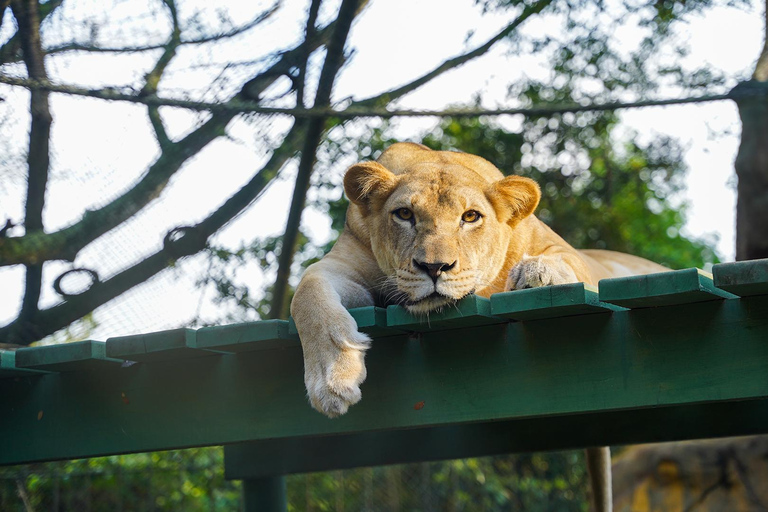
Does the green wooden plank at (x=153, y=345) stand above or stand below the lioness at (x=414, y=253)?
below

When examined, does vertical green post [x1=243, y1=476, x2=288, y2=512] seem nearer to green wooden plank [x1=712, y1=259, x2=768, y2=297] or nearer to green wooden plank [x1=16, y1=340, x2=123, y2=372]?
green wooden plank [x1=16, y1=340, x2=123, y2=372]

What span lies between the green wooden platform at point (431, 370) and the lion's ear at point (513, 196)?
30.9 inches

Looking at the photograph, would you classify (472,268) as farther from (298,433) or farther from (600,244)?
(600,244)

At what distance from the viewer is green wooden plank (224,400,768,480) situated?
12.3ft

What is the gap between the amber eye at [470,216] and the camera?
3.08m

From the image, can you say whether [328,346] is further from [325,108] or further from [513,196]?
[325,108]

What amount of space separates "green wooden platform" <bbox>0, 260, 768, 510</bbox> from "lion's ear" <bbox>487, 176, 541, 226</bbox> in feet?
2.57

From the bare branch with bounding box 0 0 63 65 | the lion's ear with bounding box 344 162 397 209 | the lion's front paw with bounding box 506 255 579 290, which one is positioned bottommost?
the lion's front paw with bounding box 506 255 579 290

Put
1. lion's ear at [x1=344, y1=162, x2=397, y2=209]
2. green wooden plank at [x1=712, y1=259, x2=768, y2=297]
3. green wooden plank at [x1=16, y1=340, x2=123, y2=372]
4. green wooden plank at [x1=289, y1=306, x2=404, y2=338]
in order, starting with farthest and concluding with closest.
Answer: lion's ear at [x1=344, y1=162, x2=397, y2=209] < green wooden plank at [x1=16, y1=340, x2=123, y2=372] < green wooden plank at [x1=289, y1=306, x2=404, y2=338] < green wooden plank at [x1=712, y1=259, x2=768, y2=297]

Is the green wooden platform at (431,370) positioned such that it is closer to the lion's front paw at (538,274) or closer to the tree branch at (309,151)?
the lion's front paw at (538,274)

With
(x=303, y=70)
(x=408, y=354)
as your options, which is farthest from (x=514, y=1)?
(x=408, y=354)

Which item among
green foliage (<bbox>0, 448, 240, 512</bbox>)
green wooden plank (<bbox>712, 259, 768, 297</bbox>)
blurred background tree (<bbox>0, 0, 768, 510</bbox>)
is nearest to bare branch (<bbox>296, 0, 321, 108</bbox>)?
blurred background tree (<bbox>0, 0, 768, 510</bbox>)

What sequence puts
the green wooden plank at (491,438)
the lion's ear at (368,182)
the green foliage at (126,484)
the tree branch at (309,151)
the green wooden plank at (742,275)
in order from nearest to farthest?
1. the green wooden plank at (742,275)
2. the lion's ear at (368,182)
3. the green wooden plank at (491,438)
4. the tree branch at (309,151)
5. the green foliage at (126,484)

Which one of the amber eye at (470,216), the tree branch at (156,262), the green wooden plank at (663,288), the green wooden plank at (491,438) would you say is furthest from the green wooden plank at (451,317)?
the tree branch at (156,262)
